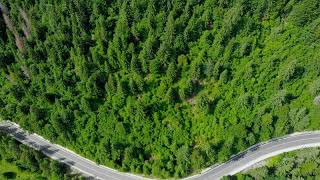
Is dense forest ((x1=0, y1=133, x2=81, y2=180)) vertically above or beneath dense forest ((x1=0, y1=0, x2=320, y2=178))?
beneath

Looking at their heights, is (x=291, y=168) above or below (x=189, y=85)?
below

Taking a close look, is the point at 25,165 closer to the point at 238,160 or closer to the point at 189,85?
the point at 189,85

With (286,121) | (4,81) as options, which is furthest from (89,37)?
(286,121)

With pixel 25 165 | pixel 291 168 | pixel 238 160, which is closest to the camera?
Answer: pixel 291 168

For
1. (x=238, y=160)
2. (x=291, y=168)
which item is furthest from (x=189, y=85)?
(x=291, y=168)

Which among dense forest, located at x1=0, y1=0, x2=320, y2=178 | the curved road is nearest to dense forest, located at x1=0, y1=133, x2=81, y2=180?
the curved road

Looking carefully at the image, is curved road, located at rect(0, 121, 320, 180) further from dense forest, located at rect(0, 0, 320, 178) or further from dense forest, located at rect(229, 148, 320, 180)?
dense forest, located at rect(0, 0, 320, 178)

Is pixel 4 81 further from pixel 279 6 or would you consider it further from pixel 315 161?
pixel 315 161
